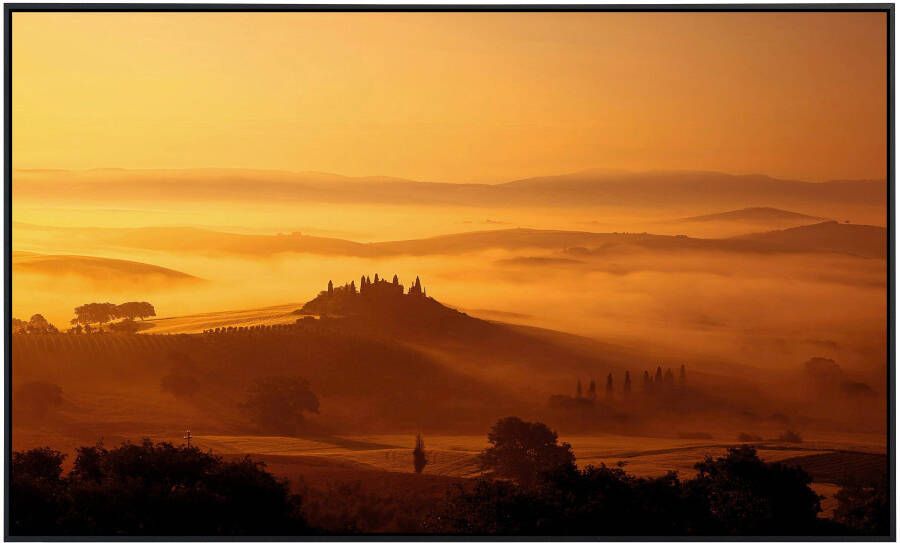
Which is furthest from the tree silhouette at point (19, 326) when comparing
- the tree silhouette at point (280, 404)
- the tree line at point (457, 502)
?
the tree silhouette at point (280, 404)

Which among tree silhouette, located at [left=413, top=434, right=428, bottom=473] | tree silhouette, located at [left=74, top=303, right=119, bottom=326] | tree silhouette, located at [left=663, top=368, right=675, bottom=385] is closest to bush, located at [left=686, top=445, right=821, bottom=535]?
tree silhouette, located at [left=663, top=368, right=675, bottom=385]

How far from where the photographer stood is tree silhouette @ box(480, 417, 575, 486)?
10195 millimetres

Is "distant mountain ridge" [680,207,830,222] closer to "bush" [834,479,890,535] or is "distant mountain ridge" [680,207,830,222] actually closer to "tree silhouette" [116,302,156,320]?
"bush" [834,479,890,535]

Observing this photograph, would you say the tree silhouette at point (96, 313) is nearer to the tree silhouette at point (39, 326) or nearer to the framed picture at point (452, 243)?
the framed picture at point (452, 243)

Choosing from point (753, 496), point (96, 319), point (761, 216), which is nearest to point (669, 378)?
point (753, 496)

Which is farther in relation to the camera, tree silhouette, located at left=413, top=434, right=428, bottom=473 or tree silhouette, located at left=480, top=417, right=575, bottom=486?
tree silhouette, located at left=413, top=434, right=428, bottom=473

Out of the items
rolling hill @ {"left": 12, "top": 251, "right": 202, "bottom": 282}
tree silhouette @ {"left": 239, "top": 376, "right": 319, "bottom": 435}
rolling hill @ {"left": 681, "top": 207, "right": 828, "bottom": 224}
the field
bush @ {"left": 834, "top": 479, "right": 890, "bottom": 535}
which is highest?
rolling hill @ {"left": 681, "top": 207, "right": 828, "bottom": 224}

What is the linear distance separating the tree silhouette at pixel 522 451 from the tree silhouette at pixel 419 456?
19.6 inches

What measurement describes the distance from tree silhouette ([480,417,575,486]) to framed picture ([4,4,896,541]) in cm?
3

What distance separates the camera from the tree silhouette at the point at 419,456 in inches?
405

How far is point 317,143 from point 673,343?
3.61 metres

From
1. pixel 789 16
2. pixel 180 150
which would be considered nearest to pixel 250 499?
pixel 180 150

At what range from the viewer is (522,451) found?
33.8 ft

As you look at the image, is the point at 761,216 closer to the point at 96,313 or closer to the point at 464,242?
the point at 464,242
